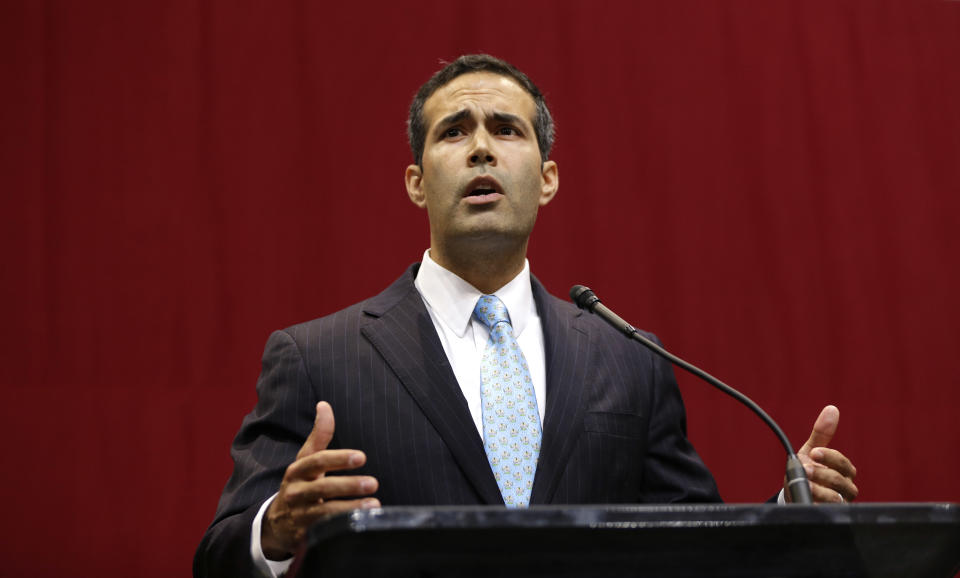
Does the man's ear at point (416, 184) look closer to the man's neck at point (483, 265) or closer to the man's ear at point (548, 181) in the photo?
the man's neck at point (483, 265)

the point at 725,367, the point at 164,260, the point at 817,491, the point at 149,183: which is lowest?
the point at 817,491

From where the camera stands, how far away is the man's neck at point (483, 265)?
1.68 m

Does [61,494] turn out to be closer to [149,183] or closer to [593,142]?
[149,183]

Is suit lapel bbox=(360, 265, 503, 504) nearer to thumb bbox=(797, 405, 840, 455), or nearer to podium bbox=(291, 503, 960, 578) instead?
thumb bbox=(797, 405, 840, 455)

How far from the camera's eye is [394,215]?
2.41m

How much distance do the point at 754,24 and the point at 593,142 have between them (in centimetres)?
65

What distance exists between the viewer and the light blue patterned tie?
4.65 ft

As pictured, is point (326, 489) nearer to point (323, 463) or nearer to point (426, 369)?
point (323, 463)

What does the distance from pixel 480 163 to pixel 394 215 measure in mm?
787

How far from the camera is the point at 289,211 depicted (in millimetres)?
2346

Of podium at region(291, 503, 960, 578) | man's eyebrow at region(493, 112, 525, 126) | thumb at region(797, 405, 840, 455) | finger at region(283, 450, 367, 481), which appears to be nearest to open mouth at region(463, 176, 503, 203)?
man's eyebrow at region(493, 112, 525, 126)

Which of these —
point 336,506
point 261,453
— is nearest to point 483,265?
point 261,453

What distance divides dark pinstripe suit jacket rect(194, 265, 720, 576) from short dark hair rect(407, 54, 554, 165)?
0.33 meters

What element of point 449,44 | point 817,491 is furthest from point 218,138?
point 817,491
